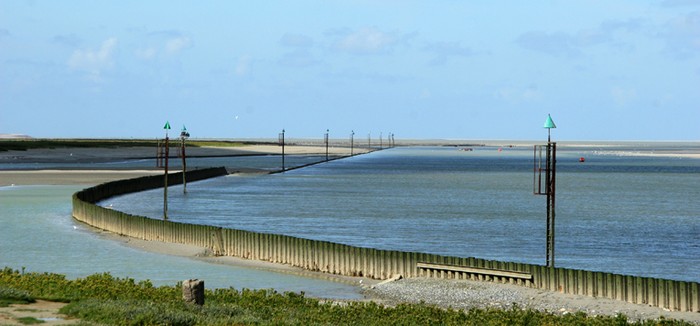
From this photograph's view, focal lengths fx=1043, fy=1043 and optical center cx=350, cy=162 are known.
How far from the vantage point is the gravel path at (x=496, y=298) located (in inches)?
1250

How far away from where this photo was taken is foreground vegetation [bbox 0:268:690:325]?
2292 cm

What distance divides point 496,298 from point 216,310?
13500 mm

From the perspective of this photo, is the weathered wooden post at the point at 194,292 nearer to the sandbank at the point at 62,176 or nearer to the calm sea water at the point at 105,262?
the calm sea water at the point at 105,262

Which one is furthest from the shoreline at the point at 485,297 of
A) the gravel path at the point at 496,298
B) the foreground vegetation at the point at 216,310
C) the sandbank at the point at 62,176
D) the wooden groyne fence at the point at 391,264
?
the sandbank at the point at 62,176

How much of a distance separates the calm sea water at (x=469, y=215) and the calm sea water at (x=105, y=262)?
13.6m

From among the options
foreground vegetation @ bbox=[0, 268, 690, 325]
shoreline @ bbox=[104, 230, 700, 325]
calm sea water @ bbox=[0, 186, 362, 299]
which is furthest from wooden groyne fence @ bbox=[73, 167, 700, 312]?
foreground vegetation @ bbox=[0, 268, 690, 325]

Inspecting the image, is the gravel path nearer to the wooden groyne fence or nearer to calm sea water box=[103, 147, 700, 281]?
the wooden groyne fence

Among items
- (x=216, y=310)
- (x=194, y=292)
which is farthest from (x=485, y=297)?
(x=216, y=310)

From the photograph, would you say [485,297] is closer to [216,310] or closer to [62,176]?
[216,310]

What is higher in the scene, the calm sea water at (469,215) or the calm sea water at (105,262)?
the calm sea water at (105,262)

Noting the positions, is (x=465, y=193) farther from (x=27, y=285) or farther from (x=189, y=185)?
(x=27, y=285)

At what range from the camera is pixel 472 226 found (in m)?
70.9

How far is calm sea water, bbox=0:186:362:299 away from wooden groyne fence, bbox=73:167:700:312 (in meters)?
1.68

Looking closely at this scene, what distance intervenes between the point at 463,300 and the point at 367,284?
4910 mm
